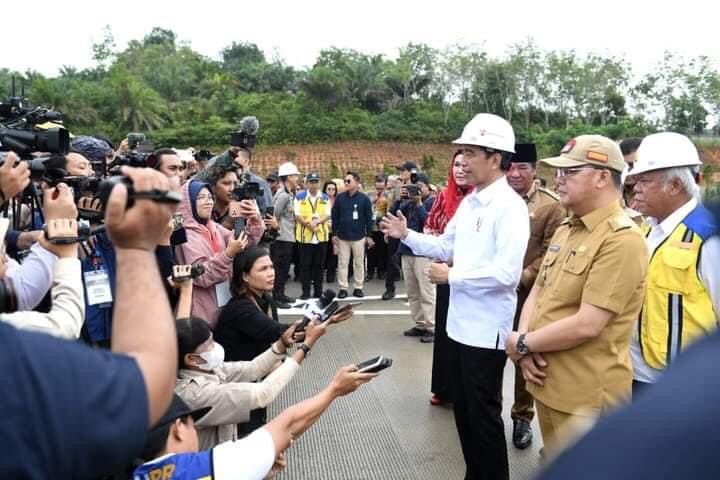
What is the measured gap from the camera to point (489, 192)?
3.27 meters

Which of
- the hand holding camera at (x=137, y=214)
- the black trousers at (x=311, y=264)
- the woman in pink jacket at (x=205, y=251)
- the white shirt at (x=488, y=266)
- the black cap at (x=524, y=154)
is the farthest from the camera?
the black trousers at (x=311, y=264)

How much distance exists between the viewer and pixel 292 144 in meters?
37.5

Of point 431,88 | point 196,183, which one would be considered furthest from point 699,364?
point 431,88

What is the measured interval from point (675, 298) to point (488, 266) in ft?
2.95

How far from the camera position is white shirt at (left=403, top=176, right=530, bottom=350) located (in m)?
3.14

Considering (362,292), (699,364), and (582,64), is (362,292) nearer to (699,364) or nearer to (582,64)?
(699,364)

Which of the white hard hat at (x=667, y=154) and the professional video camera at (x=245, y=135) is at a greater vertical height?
the professional video camera at (x=245, y=135)

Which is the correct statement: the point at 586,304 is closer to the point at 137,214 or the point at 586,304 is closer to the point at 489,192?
the point at 489,192

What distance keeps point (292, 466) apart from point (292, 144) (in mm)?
34685

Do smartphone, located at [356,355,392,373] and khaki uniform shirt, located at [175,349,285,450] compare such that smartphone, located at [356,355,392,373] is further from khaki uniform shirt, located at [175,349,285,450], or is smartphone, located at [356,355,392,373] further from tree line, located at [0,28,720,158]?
tree line, located at [0,28,720,158]

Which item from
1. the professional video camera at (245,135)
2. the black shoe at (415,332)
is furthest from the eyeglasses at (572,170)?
the black shoe at (415,332)

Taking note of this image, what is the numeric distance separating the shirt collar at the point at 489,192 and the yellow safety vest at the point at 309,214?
555cm

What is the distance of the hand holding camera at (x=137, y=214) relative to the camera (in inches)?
50.8

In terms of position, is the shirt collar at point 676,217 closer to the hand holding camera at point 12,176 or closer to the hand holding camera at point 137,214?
the hand holding camera at point 137,214
